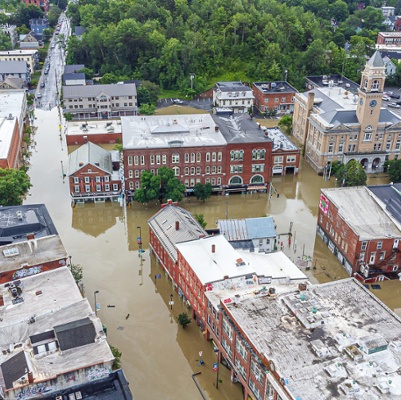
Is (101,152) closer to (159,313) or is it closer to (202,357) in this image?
(159,313)

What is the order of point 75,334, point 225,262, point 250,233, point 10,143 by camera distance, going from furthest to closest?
point 10,143, point 250,233, point 225,262, point 75,334

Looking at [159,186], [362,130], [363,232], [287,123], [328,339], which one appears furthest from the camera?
[287,123]

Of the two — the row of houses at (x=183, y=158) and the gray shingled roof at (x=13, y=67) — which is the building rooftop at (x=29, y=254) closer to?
the row of houses at (x=183, y=158)

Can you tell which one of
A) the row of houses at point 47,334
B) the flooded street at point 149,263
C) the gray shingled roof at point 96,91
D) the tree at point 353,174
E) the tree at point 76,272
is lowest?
the flooded street at point 149,263

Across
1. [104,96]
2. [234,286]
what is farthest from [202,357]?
[104,96]

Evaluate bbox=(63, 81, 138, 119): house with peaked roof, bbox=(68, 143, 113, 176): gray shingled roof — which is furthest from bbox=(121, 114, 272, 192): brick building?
bbox=(63, 81, 138, 119): house with peaked roof

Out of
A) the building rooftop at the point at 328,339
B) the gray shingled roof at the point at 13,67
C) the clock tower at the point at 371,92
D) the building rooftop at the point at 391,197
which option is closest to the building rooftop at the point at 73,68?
the gray shingled roof at the point at 13,67

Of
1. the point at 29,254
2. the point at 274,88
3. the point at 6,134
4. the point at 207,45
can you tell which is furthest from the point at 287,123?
the point at 29,254

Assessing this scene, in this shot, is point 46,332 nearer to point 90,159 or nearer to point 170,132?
point 90,159
